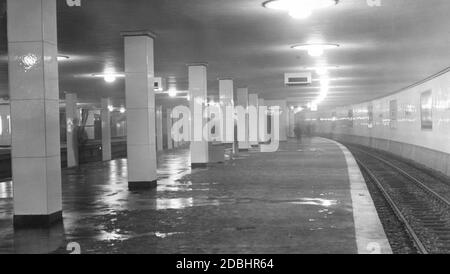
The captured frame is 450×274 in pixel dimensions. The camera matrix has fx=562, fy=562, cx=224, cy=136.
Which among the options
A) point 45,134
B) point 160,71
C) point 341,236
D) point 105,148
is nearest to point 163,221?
point 45,134

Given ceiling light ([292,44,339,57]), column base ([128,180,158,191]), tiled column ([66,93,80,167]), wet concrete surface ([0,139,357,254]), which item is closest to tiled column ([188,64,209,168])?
wet concrete surface ([0,139,357,254])

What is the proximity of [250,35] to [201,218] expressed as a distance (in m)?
6.52

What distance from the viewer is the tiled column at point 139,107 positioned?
15.0 m

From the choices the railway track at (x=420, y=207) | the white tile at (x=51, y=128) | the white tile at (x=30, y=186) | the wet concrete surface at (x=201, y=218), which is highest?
the white tile at (x=51, y=128)

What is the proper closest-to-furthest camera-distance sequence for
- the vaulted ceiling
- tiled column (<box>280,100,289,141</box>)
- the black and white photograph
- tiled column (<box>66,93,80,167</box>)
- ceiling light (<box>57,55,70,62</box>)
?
the black and white photograph, the vaulted ceiling, ceiling light (<box>57,55,70,62</box>), tiled column (<box>66,93,80,167</box>), tiled column (<box>280,100,289,141</box>)

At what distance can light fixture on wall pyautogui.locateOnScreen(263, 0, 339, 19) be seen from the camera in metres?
10.6

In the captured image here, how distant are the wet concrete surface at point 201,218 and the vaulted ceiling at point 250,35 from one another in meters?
4.13

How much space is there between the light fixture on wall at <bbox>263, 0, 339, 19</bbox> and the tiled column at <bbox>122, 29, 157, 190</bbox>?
477 cm

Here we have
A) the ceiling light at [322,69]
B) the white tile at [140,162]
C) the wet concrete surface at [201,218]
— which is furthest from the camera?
the ceiling light at [322,69]

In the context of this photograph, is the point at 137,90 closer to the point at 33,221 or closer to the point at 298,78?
the point at 33,221

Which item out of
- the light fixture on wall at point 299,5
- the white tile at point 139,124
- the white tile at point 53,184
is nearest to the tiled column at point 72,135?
the white tile at point 139,124

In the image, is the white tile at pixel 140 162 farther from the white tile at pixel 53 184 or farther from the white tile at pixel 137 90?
the white tile at pixel 53 184

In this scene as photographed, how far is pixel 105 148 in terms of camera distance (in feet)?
107

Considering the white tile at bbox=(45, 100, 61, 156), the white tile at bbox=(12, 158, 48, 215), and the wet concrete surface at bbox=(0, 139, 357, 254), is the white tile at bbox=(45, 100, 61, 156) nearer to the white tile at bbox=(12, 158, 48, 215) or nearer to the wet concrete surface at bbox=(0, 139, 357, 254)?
the white tile at bbox=(12, 158, 48, 215)
